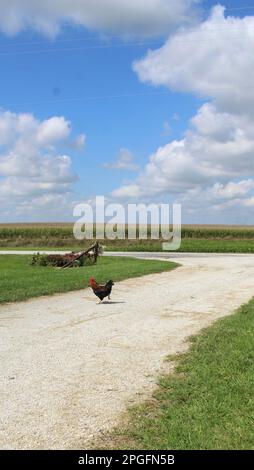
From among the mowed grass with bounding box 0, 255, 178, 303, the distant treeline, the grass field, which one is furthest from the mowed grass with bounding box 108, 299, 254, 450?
the distant treeline

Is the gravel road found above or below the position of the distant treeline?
below

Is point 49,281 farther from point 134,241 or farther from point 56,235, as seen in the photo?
point 56,235

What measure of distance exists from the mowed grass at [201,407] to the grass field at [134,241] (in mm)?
44549

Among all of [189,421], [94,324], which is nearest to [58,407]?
[189,421]

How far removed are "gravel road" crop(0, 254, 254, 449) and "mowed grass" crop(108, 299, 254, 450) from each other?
284 millimetres

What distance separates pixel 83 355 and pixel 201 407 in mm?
3020

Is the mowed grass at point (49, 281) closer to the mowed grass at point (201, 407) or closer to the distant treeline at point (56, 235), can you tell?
the mowed grass at point (201, 407)

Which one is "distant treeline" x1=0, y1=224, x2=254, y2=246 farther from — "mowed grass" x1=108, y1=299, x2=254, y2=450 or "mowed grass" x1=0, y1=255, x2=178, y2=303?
"mowed grass" x1=108, y1=299, x2=254, y2=450

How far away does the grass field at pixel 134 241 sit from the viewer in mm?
54694

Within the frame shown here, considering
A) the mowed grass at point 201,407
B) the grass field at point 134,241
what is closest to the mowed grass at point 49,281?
the mowed grass at point 201,407

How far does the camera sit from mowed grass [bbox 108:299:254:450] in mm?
4996

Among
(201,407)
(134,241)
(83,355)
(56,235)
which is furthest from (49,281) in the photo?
(56,235)

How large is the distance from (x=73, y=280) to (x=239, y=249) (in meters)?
35.2
